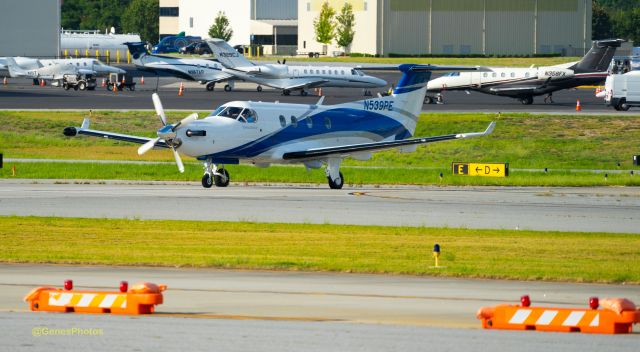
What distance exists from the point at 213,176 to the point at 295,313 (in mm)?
23263

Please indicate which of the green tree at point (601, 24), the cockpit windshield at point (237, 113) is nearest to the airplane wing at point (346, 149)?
the cockpit windshield at point (237, 113)

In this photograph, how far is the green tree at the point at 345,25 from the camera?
15512 centimetres

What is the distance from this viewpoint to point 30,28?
437 feet

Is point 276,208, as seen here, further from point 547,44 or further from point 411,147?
point 547,44

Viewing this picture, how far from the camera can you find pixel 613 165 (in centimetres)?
5400

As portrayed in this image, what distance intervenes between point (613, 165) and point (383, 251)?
31.0 meters

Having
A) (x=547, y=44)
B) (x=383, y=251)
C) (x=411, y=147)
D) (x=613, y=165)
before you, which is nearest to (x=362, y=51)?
(x=547, y=44)

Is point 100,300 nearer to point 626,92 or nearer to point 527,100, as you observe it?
point 626,92

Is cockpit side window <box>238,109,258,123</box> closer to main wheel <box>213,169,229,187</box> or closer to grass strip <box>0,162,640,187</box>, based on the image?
main wheel <box>213,169,229,187</box>

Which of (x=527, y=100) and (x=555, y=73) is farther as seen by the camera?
(x=527, y=100)

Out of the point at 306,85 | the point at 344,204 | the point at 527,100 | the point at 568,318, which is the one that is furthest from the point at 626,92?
the point at 568,318

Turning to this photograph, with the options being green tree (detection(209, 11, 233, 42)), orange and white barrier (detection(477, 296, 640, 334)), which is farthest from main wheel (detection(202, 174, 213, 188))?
green tree (detection(209, 11, 233, 42))

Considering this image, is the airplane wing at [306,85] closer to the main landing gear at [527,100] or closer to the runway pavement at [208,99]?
the runway pavement at [208,99]

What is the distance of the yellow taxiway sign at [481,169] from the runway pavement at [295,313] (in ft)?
79.6
